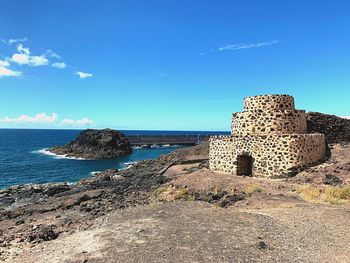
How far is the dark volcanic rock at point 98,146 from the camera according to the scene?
241 feet

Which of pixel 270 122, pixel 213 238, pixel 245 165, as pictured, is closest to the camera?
pixel 213 238

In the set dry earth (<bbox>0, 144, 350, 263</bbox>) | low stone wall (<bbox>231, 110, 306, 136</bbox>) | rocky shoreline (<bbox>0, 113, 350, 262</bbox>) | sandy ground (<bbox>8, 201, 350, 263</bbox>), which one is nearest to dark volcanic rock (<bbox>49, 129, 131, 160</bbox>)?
rocky shoreline (<bbox>0, 113, 350, 262</bbox>)

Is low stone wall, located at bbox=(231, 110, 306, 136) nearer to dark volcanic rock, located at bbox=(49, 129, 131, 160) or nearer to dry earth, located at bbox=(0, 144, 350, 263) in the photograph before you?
dry earth, located at bbox=(0, 144, 350, 263)

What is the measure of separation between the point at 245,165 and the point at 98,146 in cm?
5672

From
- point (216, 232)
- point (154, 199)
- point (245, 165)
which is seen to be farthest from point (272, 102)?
point (216, 232)

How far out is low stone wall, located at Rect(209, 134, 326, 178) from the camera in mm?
22047

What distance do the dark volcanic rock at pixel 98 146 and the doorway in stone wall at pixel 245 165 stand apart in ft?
164

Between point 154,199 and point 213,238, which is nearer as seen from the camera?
point 213,238

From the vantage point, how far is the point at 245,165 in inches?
962

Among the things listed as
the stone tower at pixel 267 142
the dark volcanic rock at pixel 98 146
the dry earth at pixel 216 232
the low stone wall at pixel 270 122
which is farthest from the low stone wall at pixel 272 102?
the dark volcanic rock at pixel 98 146

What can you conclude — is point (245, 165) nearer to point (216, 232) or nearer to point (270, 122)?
point (270, 122)

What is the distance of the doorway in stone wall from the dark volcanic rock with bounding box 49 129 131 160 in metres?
49.9

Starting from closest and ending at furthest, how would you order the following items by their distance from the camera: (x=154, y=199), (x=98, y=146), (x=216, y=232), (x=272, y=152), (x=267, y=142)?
1. (x=216, y=232)
2. (x=154, y=199)
3. (x=272, y=152)
4. (x=267, y=142)
5. (x=98, y=146)

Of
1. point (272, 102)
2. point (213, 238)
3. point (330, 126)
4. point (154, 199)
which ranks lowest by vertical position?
point (154, 199)
